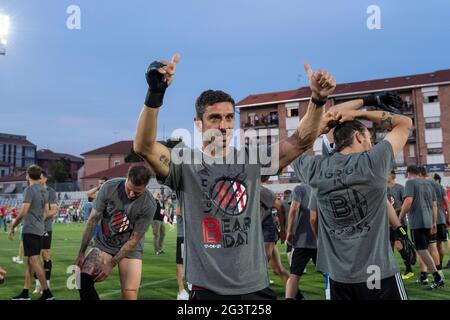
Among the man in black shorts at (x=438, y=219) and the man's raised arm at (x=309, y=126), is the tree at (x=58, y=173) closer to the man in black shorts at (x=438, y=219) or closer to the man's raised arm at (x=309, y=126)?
the man in black shorts at (x=438, y=219)

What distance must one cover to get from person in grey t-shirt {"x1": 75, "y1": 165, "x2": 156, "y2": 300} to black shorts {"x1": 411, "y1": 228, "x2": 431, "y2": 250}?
5.73 meters

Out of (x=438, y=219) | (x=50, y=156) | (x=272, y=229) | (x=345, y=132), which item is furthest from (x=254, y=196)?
(x=50, y=156)

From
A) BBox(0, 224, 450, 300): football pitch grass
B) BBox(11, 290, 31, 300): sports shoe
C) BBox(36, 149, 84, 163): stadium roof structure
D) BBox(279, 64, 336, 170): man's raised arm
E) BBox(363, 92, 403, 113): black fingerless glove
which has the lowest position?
BBox(0, 224, 450, 300): football pitch grass

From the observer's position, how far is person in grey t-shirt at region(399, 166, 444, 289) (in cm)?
884

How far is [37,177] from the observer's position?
8570mm

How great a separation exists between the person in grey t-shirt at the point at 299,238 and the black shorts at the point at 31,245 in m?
4.53

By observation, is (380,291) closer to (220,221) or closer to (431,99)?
(220,221)

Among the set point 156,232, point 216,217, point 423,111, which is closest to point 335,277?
point 216,217

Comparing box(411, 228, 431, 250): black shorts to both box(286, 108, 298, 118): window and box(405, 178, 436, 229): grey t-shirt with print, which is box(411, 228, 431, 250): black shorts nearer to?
box(405, 178, 436, 229): grey t-shirt with print

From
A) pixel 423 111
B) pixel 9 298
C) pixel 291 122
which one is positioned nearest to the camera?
pixel 9 298

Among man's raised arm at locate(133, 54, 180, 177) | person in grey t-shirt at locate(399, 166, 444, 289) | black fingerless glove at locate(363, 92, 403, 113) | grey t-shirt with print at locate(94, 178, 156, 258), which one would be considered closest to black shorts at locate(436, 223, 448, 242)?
person in grey t-shirt at locate(399, 166, 444, 289)
